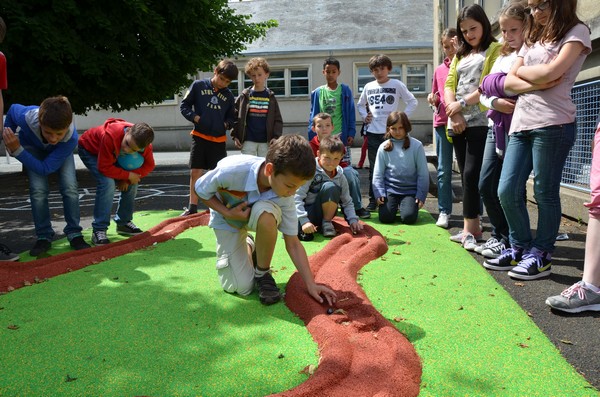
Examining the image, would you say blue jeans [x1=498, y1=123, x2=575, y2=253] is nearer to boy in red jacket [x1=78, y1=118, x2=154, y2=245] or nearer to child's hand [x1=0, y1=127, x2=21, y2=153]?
boy in red jacket [x1=78, y1=118, x2=154, y2=245]

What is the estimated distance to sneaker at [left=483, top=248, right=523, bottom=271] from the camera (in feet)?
14.7

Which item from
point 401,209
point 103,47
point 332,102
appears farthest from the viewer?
point 103,47

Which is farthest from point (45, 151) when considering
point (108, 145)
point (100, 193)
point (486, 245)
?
point (486, 245)

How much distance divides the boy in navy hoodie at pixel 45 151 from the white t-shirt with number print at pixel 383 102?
3.85 m

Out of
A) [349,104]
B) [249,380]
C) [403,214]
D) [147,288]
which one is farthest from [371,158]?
[249,380]

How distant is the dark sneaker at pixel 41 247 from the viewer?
514 centimetres

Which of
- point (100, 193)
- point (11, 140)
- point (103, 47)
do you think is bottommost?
point (100, 193)

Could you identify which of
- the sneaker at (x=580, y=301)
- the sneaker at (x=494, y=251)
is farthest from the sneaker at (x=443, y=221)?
the sneaker at (x=580, y=301)

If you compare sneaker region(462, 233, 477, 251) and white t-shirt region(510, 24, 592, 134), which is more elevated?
white t-shirt region(510, 24, 592, 134)

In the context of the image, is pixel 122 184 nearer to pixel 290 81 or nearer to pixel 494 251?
pixel 494 251

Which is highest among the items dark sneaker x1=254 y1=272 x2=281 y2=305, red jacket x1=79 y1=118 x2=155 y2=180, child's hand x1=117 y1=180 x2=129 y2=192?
red jacket x1=79 y1=118 x2=155 y2=180

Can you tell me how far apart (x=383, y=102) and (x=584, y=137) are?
245 centimetres

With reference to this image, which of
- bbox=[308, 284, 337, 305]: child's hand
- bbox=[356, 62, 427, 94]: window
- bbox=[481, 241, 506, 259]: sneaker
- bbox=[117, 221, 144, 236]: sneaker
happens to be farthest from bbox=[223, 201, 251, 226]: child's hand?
bbox=[356, 62, 427, 94]: window

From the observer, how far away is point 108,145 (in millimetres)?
5383
